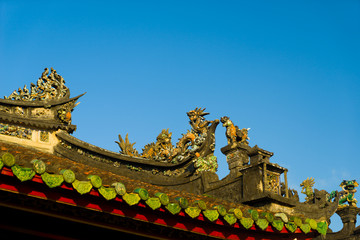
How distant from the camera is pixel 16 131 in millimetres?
10297

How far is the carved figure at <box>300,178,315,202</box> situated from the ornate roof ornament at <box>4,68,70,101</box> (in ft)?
35.5

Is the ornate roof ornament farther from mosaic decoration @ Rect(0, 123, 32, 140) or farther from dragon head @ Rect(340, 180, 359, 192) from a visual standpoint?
dragon head @ Rect(340, 180, 359, 192)

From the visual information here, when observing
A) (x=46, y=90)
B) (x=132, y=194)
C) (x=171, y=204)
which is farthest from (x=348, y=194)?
(x=132, y=194)

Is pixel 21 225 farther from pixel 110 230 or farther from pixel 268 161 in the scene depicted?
pixel 268 161

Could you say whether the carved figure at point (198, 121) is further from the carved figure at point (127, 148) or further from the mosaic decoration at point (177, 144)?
the carved figure at point (127, 148)

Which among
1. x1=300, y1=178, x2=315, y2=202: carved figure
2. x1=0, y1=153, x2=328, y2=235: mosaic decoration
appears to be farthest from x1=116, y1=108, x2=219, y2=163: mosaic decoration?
x1=300, y1=178, x2=315, y2=202: carved figure

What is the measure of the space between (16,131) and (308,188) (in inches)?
478

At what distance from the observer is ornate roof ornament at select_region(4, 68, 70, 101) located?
35.9 ft

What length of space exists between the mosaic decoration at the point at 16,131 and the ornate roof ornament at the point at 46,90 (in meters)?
0.81

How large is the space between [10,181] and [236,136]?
260 inches

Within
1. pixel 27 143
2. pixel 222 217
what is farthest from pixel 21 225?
pixel 27 143

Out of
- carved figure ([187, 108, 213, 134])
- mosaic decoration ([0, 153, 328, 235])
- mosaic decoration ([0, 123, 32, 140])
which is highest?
carved figure ([187, 108, 213, 134])

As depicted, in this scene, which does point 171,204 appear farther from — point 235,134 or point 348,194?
point 348,194

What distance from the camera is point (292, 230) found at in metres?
7.33
